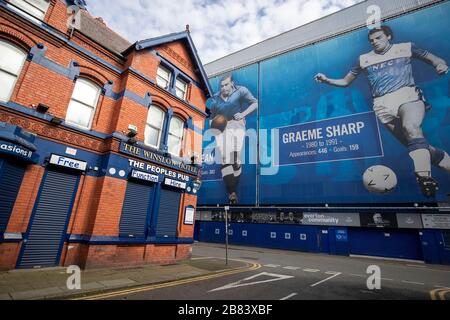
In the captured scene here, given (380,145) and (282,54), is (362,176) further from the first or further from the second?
(282,54)

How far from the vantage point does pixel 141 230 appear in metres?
11.3

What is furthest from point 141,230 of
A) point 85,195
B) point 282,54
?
point 282,54

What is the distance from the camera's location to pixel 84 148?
10164 mm

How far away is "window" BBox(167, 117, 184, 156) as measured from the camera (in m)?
13.8

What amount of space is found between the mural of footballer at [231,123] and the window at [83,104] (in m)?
22.7

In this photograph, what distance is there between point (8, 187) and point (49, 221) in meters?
1.86

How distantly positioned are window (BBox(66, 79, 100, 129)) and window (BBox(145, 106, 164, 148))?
2667mm

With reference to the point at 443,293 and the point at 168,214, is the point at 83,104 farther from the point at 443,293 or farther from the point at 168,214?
the point at 443,293

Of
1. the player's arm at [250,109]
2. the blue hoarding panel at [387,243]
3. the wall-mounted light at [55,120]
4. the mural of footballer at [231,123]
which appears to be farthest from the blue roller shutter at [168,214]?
the player's arm at [250,109]

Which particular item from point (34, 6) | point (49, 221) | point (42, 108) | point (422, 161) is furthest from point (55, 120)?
point (422, 161)

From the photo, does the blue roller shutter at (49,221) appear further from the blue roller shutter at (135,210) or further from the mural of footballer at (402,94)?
the mural of footballer at (402,94)

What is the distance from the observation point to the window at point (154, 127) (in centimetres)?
1259

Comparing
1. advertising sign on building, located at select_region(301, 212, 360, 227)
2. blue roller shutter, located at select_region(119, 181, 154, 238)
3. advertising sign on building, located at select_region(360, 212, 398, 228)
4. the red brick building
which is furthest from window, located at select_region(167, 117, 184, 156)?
advertising sign on building, located at select_region(360, 212, 398, 228)
